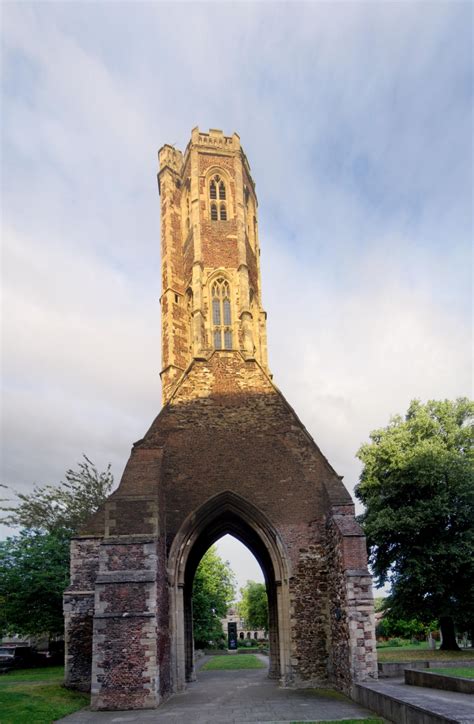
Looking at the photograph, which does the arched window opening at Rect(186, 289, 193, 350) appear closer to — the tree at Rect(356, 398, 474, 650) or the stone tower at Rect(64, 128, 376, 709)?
the tree at Rect(356, 398, 474, 650)

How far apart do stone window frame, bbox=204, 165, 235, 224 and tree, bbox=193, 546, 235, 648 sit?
20.7 meters

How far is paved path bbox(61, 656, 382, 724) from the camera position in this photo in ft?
35.2

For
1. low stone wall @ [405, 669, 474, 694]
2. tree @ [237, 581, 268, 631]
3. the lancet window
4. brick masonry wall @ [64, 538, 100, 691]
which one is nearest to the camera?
low stone wall @ [405, 669, 474, 694]

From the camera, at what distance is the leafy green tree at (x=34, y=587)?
24.7m

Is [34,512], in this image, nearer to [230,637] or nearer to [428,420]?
[230,637]

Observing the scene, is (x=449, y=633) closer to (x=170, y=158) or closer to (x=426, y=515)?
(x=426, y=515)

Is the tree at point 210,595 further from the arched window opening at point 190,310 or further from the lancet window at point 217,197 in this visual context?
the lancet window at point 217,197

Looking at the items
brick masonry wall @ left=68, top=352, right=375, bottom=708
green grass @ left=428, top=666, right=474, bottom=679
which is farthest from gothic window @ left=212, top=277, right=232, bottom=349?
green grass @ left=428, top=666, right=474, bottom=679

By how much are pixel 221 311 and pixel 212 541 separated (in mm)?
13651

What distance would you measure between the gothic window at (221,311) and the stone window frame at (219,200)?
376 centimetres

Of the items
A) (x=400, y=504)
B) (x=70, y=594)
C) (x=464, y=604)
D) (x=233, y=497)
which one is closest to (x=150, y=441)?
(x=233, y=497)

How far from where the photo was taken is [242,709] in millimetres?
12133

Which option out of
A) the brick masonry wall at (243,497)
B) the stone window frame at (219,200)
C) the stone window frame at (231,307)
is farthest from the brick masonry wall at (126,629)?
the stone window frame at (219,200)

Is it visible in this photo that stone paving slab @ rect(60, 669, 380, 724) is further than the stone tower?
No
